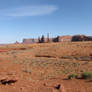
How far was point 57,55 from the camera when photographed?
27.9 metres

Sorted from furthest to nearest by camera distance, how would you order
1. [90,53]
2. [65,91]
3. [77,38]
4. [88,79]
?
[77,38] → [90,53] → [88,79] → [65,91]

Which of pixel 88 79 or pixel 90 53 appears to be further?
pixel 90 53

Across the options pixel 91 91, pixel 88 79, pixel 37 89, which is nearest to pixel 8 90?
pixel 37 89

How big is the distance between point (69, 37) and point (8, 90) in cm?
11121

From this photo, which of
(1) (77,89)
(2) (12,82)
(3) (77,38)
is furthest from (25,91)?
(3) (77,38)

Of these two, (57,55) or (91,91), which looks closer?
(91,91)

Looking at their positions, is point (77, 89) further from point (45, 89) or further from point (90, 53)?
point (90, 53)

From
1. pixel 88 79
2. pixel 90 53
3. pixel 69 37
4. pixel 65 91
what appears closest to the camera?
pixel 65 91

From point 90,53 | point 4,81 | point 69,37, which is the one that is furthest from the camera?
point 69,37

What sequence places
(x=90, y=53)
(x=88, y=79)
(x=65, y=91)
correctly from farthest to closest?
(x=90, y=53) → (x=88, y=79) → (x=65, y=91)

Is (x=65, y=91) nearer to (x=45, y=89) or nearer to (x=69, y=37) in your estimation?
(x=45, y=89)

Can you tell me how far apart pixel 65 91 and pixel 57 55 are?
69.5 feet

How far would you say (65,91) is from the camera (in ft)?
22.1

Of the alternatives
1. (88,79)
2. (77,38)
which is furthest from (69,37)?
(88,79)
